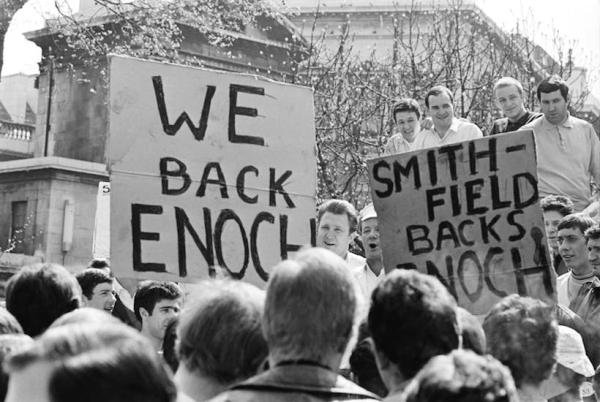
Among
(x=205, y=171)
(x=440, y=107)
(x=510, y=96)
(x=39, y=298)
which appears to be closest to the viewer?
→ (x=39, y=298)

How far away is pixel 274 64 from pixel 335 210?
93.6 feet

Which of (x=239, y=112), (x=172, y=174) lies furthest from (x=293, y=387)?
(x=239, y=112)

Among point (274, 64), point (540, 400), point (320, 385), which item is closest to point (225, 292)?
point (320, 385)

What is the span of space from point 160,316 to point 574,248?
269 centimetres

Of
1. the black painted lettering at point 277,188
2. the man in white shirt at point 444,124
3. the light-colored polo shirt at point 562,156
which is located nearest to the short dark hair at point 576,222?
the man in white shirt at point 444,124

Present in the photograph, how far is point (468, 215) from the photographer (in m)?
6.33

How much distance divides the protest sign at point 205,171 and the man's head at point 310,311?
2.50 m

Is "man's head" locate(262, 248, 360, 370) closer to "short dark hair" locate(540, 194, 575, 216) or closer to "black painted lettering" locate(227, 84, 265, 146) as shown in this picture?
"black painted lettering" locate(227, 84, 265, 146)

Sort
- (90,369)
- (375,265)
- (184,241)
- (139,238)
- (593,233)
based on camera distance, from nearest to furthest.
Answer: (90,369)
(139,238)
(184,241)
(593,233)
(375,265)

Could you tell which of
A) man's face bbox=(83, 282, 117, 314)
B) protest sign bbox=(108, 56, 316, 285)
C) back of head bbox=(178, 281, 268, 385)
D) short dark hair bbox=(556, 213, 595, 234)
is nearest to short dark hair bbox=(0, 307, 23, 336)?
back of head bbox=(178, 281, 268, 385)

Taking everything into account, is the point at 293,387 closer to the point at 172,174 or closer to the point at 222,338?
the point at 222,338

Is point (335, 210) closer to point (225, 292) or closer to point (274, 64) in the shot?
point (225, 292)

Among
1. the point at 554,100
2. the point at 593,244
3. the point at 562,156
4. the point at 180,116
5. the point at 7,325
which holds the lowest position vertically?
the point at 7,325

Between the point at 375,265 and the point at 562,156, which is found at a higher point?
the point at 562,156
